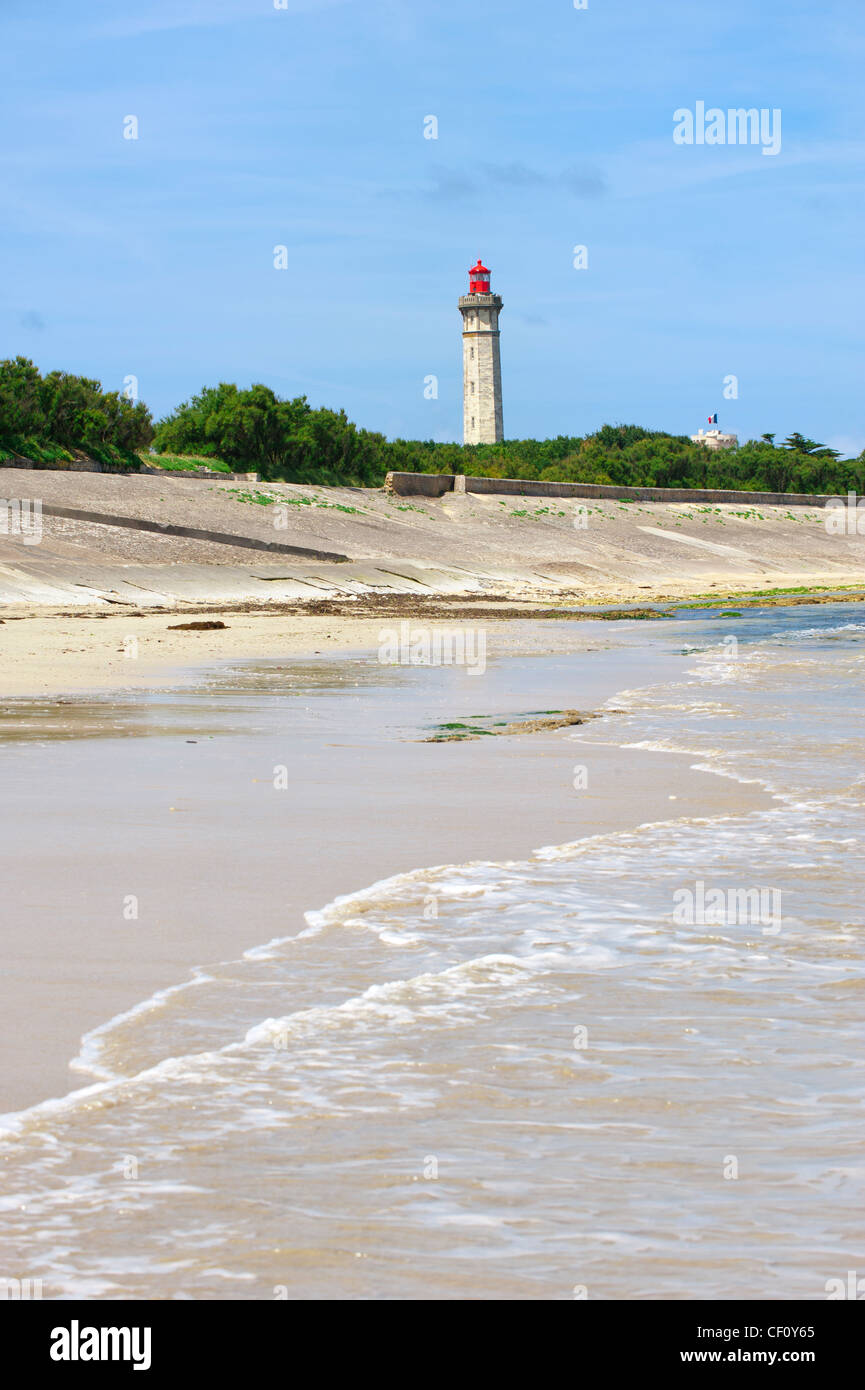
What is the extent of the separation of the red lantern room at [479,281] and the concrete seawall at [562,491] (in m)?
38.2

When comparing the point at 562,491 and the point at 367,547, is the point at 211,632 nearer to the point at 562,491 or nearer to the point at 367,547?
the point at 367,547

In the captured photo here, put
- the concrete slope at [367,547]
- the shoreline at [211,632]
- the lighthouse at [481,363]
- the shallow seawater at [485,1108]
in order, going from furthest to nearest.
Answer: the lighthouse at [481,363] < the concrete slope at [367,547] < the shoreline at [211,632] < the shallow seawater at [485,1108]

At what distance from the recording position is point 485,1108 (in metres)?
3.82

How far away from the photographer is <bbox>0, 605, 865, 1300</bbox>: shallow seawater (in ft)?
10.0

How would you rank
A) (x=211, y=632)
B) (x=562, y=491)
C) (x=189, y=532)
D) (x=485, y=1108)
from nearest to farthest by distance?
(x=485, y=1108), (x=211, y=632), (x=189, y=532), (x=562, y=491)

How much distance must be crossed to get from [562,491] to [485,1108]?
55.6 meters

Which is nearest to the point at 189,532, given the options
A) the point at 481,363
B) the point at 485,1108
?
the point at 485,1108

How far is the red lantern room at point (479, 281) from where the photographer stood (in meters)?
103

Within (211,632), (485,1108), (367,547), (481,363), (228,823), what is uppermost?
(481,363)

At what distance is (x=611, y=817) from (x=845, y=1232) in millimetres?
4844

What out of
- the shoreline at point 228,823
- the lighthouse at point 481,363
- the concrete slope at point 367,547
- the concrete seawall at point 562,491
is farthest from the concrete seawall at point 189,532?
the lighthouse at point 481,363

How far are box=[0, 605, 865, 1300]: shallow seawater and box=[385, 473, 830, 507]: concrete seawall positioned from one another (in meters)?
46.1

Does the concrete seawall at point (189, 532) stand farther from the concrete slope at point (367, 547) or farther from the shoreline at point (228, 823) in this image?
the shoreline at point (228, 823)

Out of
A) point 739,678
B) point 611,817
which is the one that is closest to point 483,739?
point 611,817
